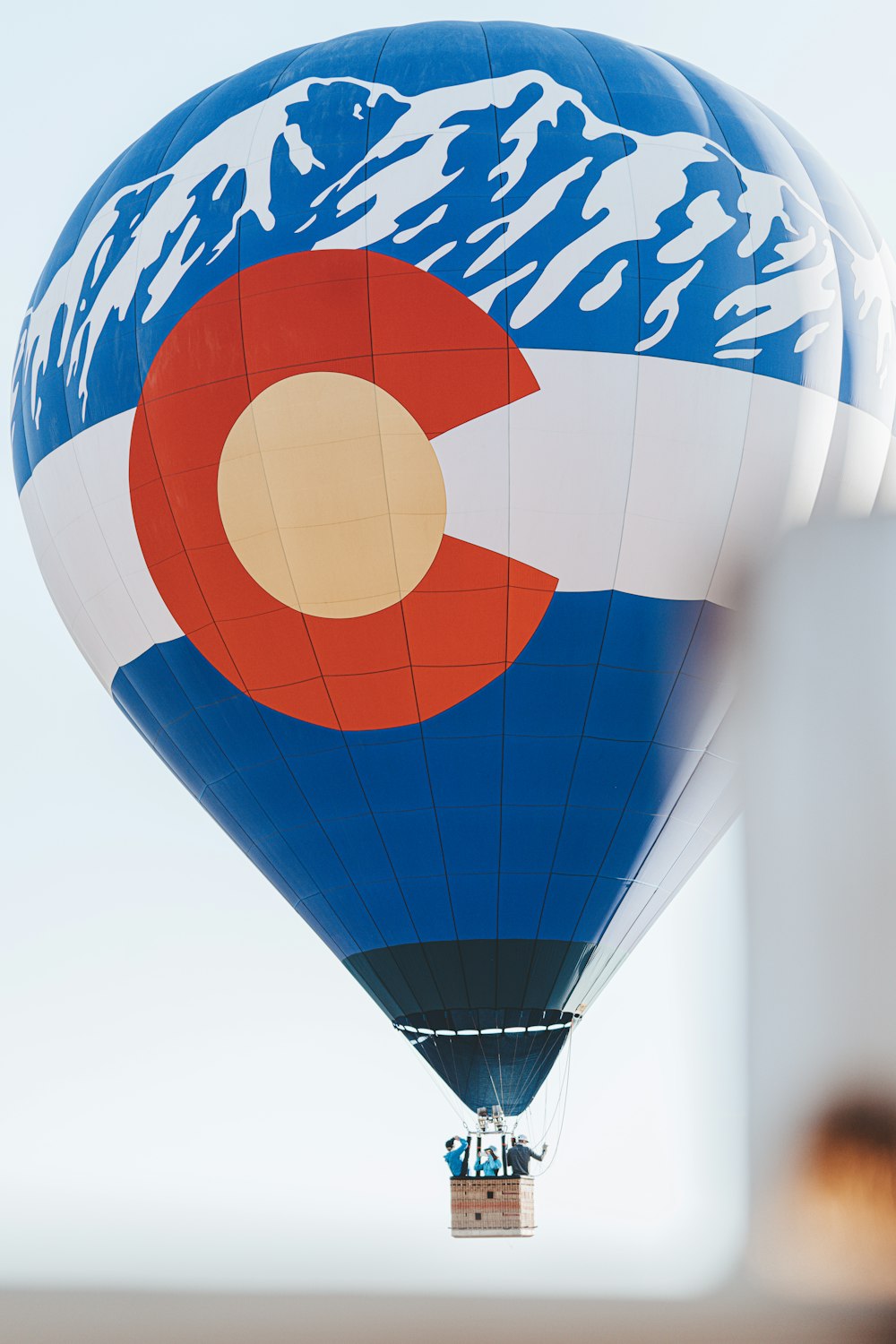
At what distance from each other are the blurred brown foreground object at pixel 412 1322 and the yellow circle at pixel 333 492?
413cm

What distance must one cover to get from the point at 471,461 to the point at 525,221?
1517 mm

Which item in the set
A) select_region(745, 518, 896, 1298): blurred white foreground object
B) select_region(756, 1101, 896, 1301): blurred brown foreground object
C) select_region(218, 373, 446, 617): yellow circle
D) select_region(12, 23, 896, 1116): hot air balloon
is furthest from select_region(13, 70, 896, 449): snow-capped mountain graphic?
select_region(756, 1101, 896, 1301): blurred brown foreground object

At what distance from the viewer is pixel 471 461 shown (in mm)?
9875

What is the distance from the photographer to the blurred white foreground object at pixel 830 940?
10.1 feet

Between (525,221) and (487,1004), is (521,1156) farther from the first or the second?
(525,221)

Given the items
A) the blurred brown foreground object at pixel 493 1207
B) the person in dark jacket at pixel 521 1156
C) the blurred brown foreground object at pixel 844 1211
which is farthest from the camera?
the person in dark jacket at pixel 521 1156

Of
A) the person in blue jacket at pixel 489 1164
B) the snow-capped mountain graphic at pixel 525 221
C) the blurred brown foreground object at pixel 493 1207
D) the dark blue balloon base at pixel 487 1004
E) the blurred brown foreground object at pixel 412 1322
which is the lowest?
the blurred brown foreground object at pixel 412 1322

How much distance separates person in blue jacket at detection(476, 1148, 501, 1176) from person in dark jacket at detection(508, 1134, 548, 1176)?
0.27ft

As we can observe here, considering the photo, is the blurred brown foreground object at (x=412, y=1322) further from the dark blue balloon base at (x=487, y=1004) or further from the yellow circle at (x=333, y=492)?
the yellow circle at (x=333, y=492)

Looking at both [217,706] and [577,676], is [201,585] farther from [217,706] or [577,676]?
[577,676]

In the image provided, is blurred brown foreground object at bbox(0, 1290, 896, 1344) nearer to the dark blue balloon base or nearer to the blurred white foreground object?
the blurred white foreground object

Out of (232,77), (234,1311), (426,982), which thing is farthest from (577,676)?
(232,77)

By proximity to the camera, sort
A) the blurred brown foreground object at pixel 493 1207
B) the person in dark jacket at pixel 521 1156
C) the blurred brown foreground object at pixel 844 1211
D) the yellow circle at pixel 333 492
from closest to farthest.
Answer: the blurred brown foreground object at pixel 844 1211 → the yellow circle at pixel 333 492 → the blurred brown foreground object at pixel 493 1207 → the person in dark jacket at pixel 521 1156

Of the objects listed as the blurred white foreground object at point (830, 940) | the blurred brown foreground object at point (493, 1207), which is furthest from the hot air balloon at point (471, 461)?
the blurred white foreground object at point (830, 940)
